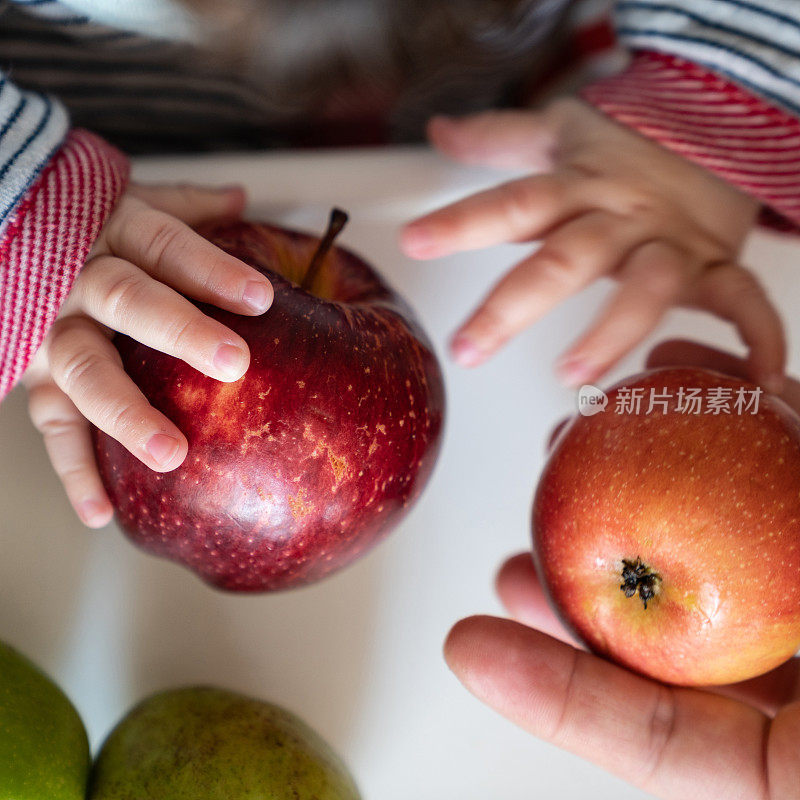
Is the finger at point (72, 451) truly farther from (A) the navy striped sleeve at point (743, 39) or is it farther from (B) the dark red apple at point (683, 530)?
(A) the navy striped sleeve at point (743, 39)

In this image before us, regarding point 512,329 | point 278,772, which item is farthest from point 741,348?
point 278,772

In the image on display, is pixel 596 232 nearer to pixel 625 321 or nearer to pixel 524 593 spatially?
pixel 625 321

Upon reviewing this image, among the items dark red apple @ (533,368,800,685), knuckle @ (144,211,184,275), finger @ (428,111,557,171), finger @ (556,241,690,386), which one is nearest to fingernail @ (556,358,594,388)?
finger @ (556,241,690,386)

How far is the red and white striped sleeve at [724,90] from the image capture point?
24.0 inches

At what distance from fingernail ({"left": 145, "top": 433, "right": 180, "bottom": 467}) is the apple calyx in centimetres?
28

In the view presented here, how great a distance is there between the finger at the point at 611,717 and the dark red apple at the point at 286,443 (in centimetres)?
12

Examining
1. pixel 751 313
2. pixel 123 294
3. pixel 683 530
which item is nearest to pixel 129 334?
pixel 123 294

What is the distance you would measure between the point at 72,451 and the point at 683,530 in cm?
41

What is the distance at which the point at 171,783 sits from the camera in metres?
0.47

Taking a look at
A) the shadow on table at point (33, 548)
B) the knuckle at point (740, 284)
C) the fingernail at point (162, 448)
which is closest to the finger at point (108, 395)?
the fingernail at point (162, 448)

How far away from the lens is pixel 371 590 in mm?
613

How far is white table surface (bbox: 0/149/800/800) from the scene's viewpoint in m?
0.56

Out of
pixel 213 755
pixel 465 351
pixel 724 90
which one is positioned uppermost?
pixel 724 90

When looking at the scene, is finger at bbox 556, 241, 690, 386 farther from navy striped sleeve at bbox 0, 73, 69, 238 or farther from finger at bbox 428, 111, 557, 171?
navy striped sleeve at bbox 0, 73, 69, 238
